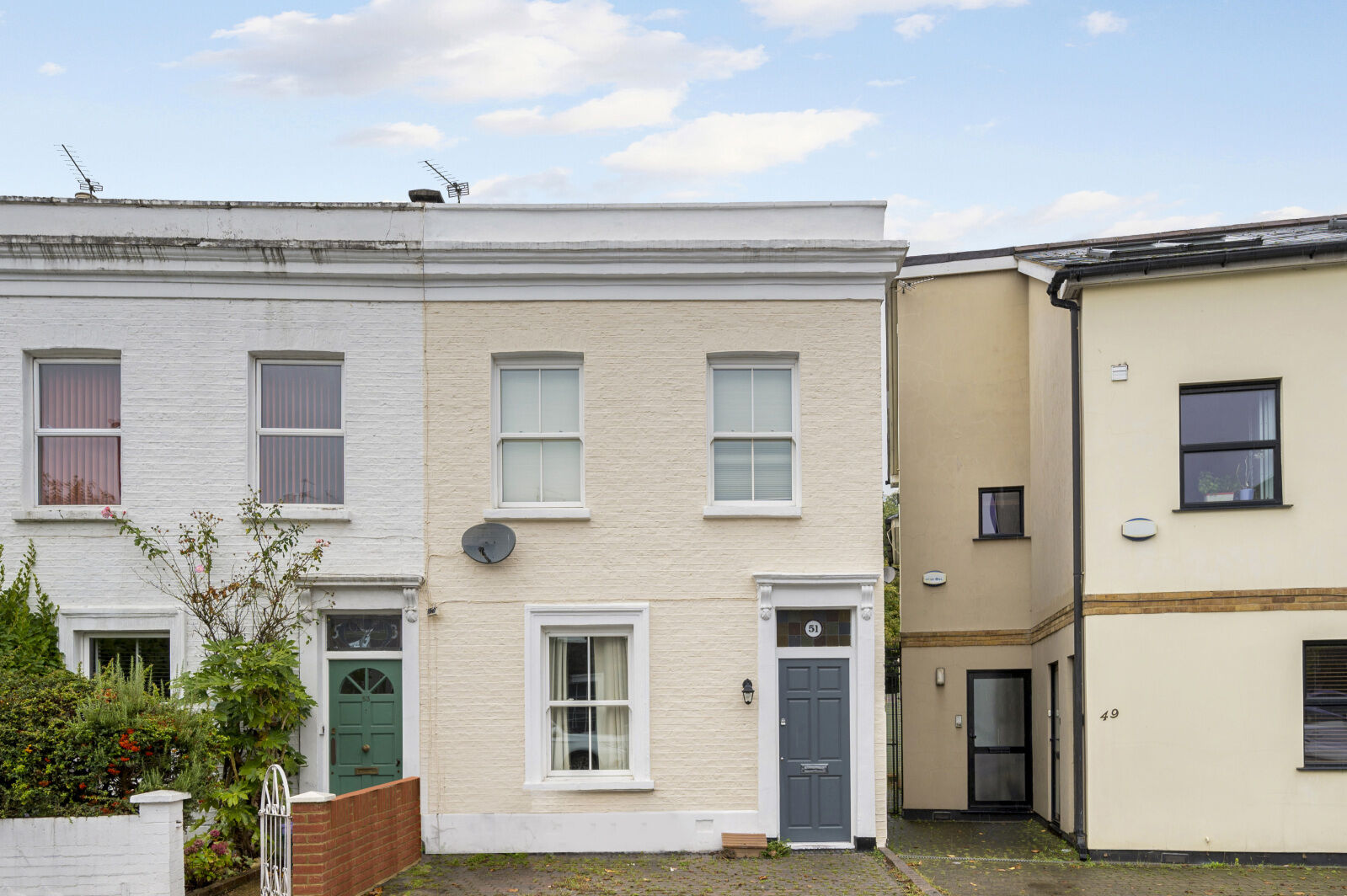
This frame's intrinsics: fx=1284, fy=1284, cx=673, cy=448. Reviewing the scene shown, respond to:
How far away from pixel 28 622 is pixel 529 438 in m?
5.58

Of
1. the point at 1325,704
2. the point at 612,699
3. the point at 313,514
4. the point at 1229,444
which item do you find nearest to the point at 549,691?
the point at 612,699

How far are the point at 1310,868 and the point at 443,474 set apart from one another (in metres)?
9.98

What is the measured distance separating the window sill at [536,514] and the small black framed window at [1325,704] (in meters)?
7.91

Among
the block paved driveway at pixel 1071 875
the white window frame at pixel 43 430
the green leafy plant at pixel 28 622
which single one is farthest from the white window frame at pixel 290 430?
the block paved driveway at pixel 1071 875

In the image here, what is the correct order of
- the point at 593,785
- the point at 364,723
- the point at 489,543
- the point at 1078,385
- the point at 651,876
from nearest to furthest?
the point at 651,876 < the point at 593,785 < the point at 489,543 < the point at 364,723 < the point at 1078,385

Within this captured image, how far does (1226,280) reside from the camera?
46.1ft

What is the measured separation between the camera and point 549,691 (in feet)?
46.1

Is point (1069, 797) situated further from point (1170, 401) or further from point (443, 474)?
point (443, 474)

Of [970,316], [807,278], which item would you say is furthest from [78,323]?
[970,316]

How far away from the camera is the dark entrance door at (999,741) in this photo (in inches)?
719

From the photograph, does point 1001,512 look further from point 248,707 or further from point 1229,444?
point 248,707

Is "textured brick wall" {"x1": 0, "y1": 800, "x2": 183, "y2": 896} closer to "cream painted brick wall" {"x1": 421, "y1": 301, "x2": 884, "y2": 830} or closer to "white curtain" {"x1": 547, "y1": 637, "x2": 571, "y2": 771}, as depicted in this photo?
"cream painted brick wall" {"x1": 421, "y1": 301, "x2": 884, "y2": 830}

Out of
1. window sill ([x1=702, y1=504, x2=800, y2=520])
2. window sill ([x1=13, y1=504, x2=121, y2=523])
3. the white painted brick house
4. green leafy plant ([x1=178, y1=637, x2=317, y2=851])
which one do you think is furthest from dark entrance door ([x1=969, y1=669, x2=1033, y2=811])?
window sill ([x1=13, y1=504, x2=121, y2=523])

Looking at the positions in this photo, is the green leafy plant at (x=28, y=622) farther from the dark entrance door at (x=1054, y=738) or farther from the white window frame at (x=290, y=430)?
the dark entrance door at (x=1054, y=738)
